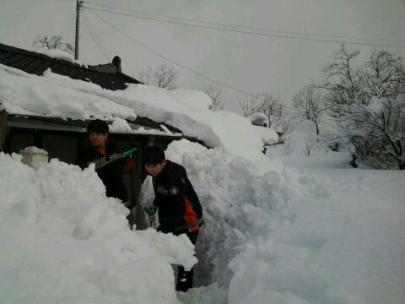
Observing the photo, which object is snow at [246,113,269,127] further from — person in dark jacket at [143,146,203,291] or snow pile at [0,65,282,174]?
person in dark jacket at [143,146,203,291]

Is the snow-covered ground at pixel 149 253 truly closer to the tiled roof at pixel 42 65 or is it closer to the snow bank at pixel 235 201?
the snow bank at pixel 235 201

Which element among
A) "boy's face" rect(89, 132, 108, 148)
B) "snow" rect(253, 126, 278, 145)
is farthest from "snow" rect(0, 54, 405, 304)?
"snow" rect(253, 126, 278, 145)

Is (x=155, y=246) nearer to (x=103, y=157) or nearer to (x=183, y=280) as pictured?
(x=183, y=280)

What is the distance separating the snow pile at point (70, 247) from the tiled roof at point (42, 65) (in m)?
4.44

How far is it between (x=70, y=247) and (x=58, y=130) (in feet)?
6.43

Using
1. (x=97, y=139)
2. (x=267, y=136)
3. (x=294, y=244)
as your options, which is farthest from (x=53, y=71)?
(x=294, y=244)

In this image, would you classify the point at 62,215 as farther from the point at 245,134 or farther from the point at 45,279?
the point at 245,134

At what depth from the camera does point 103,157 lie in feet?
11.0

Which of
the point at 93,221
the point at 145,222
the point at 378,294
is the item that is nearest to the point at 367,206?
the point at 378,294

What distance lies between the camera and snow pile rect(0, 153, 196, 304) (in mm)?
1500

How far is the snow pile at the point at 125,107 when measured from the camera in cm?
308

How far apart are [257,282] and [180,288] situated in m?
1.45

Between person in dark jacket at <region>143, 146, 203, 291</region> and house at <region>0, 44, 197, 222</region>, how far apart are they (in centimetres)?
115

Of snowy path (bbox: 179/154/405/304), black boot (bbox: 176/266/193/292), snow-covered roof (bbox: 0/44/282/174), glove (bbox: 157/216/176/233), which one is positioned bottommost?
black boot (bbox: 176/266/193/292)
